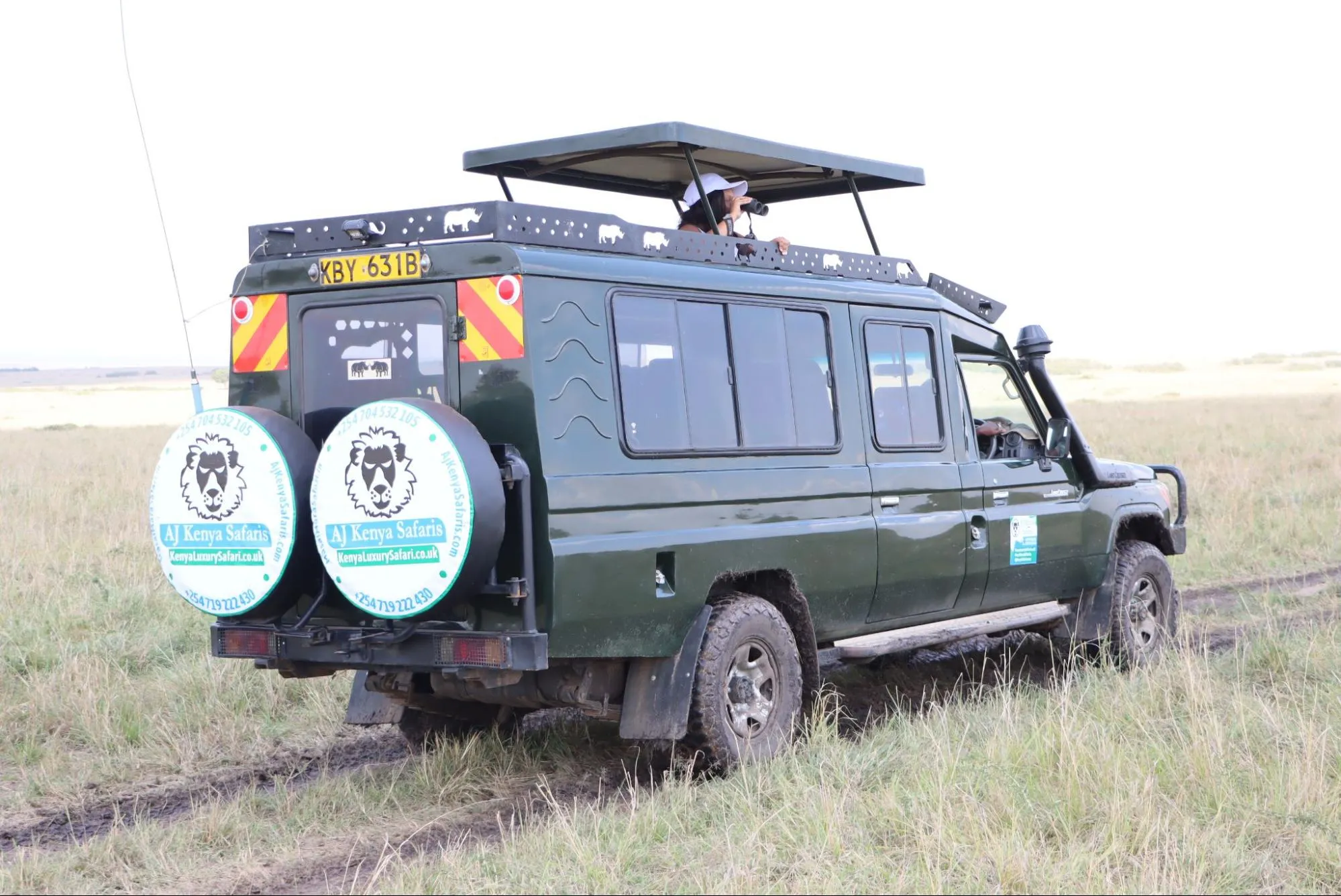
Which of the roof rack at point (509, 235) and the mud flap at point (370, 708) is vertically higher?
the roof rack at point (509, 235)

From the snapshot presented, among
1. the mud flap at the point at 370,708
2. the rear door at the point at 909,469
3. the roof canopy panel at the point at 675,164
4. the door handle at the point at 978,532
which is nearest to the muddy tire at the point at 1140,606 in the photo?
the door handle at the point at 978,532

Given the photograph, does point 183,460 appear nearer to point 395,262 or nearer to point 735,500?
point 395,262

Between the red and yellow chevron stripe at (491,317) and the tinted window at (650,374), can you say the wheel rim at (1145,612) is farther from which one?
the red and yellow chevron stripe at (491,317)

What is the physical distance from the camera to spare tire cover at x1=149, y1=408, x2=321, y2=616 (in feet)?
17.6

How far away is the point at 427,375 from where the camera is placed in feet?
18.3

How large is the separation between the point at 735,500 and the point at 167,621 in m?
4.40

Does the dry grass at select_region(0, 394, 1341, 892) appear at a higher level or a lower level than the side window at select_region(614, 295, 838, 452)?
lower

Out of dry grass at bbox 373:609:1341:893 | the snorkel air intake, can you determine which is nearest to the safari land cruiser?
dry grass at bbox 373:609:1341:893

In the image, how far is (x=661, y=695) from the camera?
5.81 m

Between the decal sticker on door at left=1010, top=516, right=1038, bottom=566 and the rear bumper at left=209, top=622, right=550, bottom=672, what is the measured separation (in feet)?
10.7

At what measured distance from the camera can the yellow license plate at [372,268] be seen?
18.3 feet

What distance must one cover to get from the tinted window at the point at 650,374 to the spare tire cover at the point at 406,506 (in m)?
0.75

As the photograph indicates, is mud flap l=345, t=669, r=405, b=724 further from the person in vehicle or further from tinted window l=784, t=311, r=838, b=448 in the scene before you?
the person in vehicle

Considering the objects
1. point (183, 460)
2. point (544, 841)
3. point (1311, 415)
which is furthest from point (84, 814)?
point (1311, 415)
